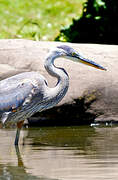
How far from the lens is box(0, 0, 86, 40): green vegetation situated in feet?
46.6

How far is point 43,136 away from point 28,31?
601cm

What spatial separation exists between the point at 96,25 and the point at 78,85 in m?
3.52

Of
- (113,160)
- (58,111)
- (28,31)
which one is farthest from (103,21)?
(113,160)

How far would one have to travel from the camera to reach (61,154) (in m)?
7.09

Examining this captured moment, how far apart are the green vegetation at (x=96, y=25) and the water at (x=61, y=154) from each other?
369 cm

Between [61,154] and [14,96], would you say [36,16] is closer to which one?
[14,96]

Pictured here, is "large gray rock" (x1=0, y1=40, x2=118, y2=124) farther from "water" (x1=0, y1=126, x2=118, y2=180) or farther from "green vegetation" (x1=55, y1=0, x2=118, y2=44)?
"green vegetation" (x1=55, y1=0, x2=118, y2=44)

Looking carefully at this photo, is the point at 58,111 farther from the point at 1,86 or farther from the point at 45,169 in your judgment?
the point at 45,169

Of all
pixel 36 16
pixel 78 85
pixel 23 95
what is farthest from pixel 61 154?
pixel 36 16

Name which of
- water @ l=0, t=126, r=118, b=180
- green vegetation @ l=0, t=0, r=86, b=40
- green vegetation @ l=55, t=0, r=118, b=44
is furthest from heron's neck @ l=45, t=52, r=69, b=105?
green vegetation @ l=0, t=0, r=86, b=40

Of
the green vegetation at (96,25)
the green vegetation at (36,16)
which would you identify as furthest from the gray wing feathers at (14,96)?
the green vegetation at (36,16)

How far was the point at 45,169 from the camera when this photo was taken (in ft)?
20.6

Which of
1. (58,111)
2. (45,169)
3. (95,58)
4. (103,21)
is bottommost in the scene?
(45,169)

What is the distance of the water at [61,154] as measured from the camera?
6012 mm
